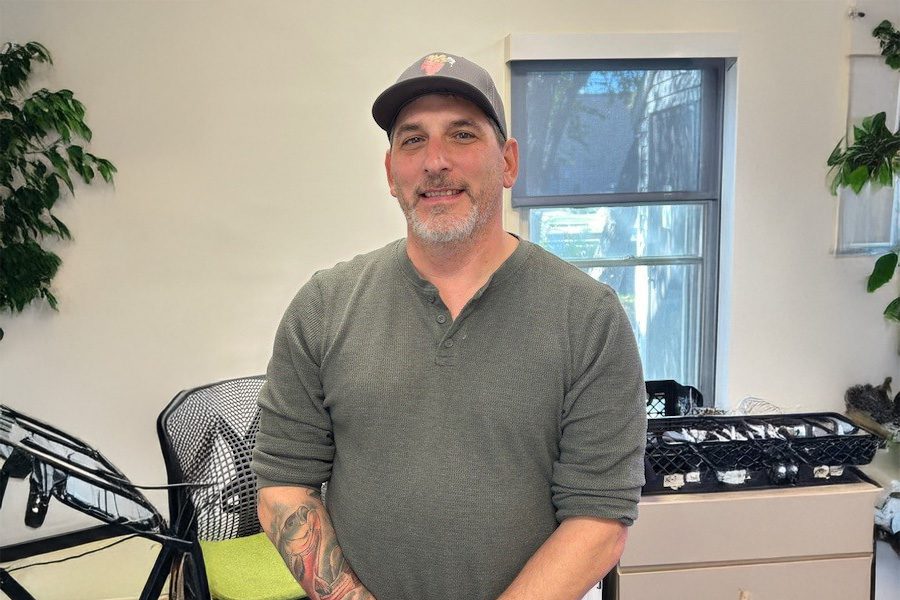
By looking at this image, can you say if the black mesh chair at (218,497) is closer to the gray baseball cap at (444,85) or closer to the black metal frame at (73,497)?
the black metal frame at (73,497)

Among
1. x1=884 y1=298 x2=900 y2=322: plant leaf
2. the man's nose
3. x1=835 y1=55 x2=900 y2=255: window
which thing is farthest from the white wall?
the man's nose

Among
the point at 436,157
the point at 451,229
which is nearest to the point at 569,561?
the point at 451,229

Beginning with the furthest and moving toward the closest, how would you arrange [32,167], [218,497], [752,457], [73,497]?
[32,167]
[752,457]
[218,497]
[73,497]

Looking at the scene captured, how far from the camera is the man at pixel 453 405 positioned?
3.61ft

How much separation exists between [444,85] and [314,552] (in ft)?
2.70

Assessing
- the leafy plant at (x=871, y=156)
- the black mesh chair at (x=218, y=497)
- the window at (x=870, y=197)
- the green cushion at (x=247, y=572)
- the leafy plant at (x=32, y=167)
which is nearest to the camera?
the black mesh chair at (x=218, y=497)

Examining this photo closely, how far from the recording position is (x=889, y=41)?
109 inches

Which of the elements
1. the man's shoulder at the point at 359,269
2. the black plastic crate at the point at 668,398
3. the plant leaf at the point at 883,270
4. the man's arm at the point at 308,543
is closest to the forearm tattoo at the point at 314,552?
the man's arm at the point at 308,543

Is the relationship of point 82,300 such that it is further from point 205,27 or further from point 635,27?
point 635,27

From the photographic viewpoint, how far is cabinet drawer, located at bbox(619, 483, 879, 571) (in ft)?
6.59

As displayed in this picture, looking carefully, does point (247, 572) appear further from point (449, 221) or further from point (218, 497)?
point (449, 221)

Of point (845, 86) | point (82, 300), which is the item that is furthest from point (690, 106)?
point (82, 300)

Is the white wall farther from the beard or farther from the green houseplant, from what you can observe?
the beard

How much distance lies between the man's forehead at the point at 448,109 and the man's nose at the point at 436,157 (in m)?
0.05
